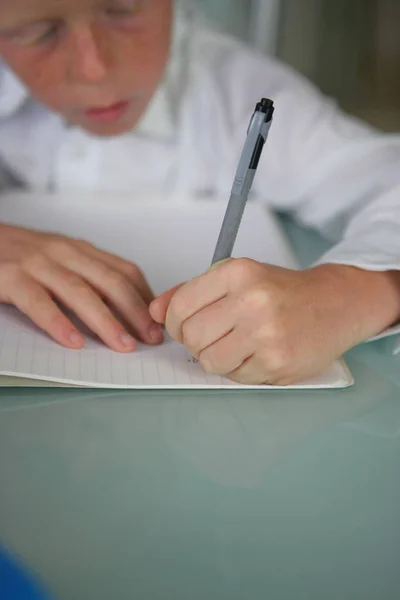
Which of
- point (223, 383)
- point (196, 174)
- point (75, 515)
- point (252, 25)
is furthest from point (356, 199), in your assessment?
point (252, 25)

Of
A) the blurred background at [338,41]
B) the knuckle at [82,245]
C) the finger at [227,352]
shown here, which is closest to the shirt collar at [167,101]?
the knuckle at [82,245]

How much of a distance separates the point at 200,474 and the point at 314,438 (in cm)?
6

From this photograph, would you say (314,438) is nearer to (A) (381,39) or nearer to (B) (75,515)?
(B) (75,515)

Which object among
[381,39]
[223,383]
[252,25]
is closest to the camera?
[223,383]

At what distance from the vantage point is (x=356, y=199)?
58 centimetres

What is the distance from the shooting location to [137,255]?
522 mm

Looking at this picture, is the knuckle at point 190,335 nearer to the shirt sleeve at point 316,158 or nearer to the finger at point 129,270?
the finger at point 129,270

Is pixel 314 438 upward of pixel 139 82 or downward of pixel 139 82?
downward

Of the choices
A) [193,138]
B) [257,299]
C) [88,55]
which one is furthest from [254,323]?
[193,138]

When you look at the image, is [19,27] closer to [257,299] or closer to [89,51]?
[89,51]

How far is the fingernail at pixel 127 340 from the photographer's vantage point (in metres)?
0.40

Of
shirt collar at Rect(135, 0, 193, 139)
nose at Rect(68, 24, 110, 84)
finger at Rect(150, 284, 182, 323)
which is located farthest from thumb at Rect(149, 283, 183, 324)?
shirt collar at Rect(135, 0, 193, 139)

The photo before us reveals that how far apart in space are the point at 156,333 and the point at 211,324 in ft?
0.18

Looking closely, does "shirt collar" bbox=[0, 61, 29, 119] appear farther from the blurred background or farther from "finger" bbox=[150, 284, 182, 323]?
the blurred background
